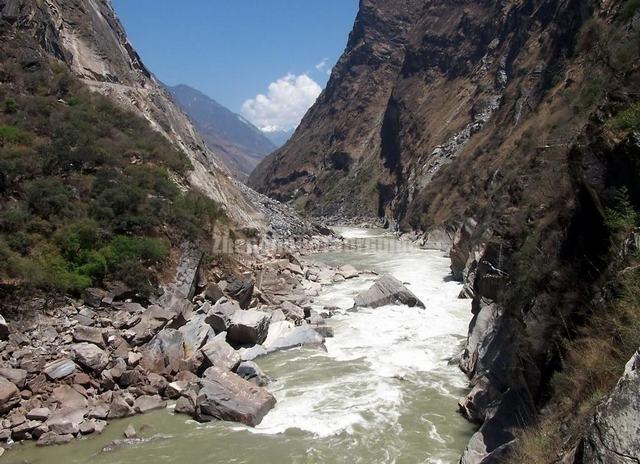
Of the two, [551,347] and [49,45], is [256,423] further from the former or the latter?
[49,45]

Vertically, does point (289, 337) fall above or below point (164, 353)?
below

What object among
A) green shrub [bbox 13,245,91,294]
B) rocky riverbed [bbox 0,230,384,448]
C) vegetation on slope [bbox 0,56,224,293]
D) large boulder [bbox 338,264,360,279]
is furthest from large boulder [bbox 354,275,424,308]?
green shrub [bbox 13,245,91,294]

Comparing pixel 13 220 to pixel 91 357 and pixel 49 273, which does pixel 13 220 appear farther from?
pixel 91 357

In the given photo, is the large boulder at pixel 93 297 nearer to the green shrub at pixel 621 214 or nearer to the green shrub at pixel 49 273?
the green shrub at pixel 49 273

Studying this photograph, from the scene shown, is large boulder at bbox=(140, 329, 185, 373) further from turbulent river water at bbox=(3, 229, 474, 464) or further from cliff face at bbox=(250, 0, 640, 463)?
cliff face at bbox=(250, 0, 640, 463)

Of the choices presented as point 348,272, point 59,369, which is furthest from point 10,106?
point 348,272

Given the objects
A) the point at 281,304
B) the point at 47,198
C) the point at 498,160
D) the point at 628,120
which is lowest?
the point at 281,304
